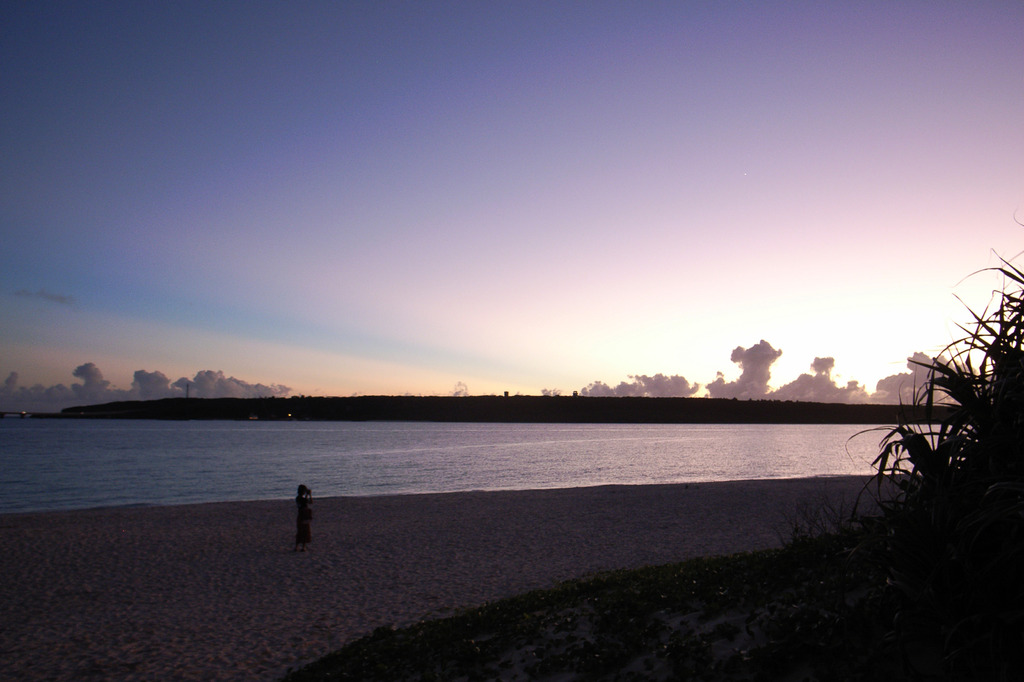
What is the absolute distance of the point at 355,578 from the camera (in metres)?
12.9

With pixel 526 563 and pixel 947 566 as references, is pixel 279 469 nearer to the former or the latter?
pixel 526 563

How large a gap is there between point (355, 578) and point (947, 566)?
1115 cm

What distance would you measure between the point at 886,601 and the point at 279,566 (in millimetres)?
12513

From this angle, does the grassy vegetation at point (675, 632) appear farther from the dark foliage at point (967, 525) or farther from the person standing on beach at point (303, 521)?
the person standing on beach at point (303, 521)

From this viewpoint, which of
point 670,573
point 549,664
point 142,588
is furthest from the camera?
point 142,588

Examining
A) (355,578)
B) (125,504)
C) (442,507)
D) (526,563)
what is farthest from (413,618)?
(125,504)

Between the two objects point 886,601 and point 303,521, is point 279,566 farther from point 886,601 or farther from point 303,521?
point 886,601

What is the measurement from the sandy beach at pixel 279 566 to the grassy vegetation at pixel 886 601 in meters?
3.00

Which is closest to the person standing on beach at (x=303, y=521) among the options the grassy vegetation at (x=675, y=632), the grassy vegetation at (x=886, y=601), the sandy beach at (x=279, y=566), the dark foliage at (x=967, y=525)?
the sandy beach at (x=279, y=566)

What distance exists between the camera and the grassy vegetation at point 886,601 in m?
3.81

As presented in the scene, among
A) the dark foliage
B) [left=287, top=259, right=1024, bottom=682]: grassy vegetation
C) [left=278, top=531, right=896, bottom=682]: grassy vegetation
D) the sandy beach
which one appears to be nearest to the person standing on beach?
the sandy beach

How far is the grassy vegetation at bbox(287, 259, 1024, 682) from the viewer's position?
3.81 metres

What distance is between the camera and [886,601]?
15.2 feet

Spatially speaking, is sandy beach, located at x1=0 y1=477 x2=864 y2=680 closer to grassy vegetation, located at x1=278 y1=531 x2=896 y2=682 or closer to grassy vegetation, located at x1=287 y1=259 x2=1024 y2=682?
grassy vegetation, located at x1=278 y1=531 x2=896 y2=682
